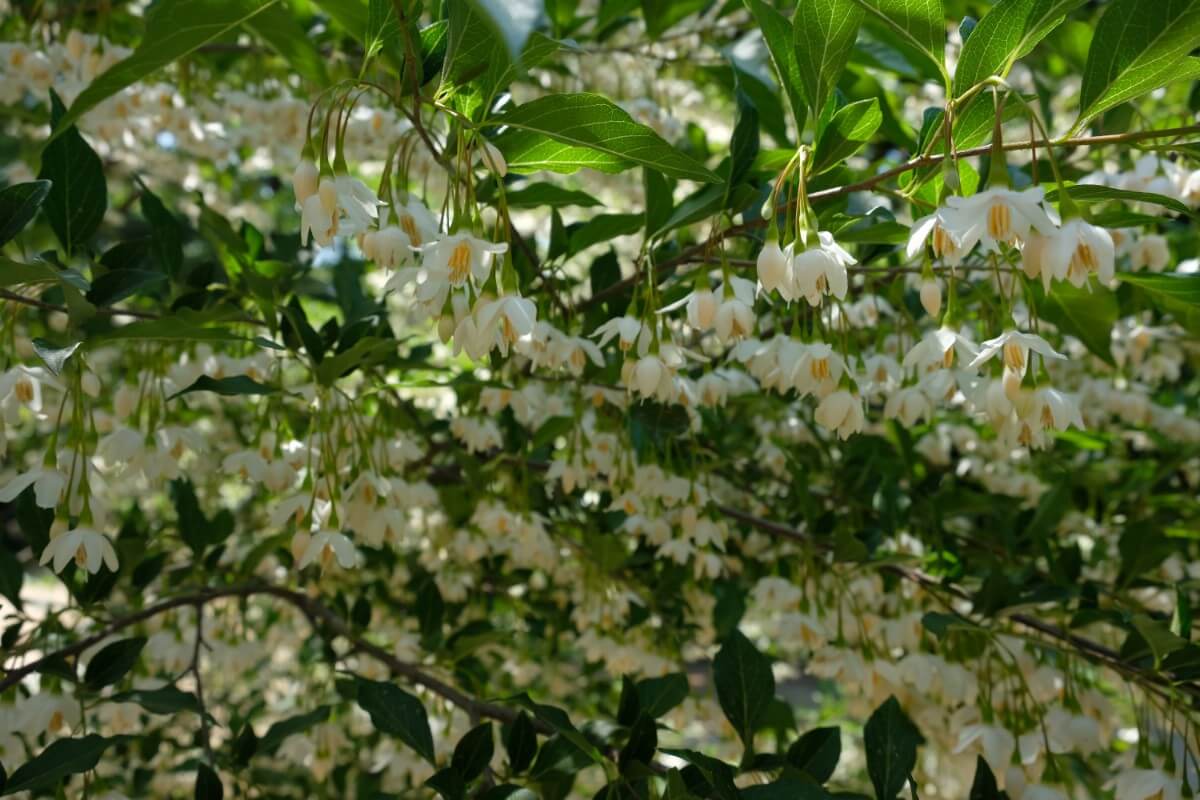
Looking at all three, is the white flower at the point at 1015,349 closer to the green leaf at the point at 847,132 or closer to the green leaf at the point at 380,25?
the green leaf at the point at 847,132

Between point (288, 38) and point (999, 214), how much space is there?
1.52 m

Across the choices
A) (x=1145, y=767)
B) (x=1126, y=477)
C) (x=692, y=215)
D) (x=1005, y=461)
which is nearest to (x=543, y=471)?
(x=692, y=215)

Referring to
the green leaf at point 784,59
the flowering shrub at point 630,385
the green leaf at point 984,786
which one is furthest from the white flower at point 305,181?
the green leaf at point 984,786

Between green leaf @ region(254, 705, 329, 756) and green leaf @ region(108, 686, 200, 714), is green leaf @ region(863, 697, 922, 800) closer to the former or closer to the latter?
green leaf @ region(254, 705, 329, 756)

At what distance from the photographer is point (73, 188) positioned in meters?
1.52

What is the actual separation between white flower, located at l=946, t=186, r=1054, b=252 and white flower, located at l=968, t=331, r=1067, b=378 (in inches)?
6.9

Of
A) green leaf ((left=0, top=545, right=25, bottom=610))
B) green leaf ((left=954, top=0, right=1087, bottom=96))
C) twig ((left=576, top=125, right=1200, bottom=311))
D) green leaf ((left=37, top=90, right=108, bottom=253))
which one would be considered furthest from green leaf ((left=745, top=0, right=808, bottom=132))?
green leaf ((left=0, top=545, right=25, bottom=610))

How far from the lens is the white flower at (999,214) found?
975 millimetres

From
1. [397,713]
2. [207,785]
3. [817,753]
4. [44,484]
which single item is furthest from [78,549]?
[817,753]

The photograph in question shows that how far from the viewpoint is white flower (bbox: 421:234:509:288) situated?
3.72 ft

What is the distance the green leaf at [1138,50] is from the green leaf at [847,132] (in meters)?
0.25

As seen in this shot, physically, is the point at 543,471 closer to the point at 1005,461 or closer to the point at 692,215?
the point at 692,215

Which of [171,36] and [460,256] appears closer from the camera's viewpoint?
[171,36]

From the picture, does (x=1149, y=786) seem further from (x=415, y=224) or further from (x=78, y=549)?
(x=78, y=549)
